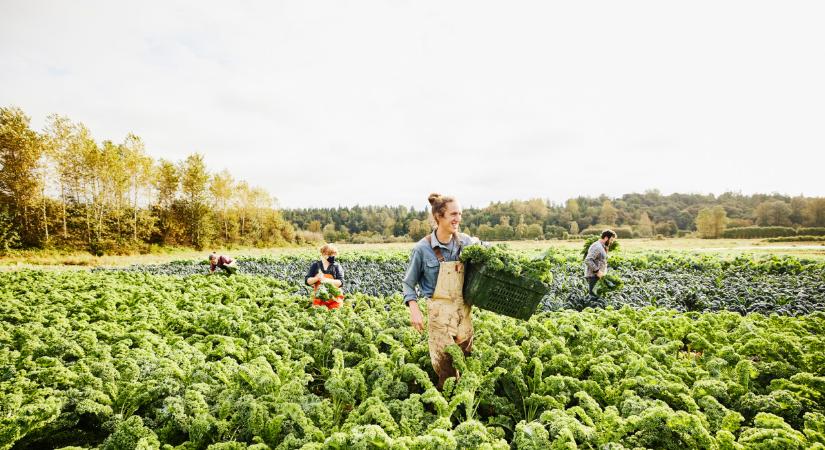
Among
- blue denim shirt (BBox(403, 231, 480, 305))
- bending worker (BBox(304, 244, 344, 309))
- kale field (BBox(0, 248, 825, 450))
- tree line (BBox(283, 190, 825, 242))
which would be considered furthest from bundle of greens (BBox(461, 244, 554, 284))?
tree line (BBox(283, 190, 825, 242))

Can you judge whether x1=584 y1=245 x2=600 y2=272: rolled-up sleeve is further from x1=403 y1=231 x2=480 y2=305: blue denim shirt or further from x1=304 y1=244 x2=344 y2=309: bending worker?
x1=403 y1=231 x2=480 y2=305: blue denim shirt

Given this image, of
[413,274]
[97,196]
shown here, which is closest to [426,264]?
[413,274]

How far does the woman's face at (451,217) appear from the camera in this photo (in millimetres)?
4406

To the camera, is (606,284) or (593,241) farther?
(593,241)

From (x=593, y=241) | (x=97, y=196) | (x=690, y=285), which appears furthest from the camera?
(x=97, y=196)

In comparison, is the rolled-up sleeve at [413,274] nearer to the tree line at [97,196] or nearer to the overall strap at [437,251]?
the overall strap at [437,251]

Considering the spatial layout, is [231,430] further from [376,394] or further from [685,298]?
[685,298]

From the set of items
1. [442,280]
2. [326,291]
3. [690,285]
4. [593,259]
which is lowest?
[690,285]

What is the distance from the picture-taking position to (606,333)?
6367 millimetres

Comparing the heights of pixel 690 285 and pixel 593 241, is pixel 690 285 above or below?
below

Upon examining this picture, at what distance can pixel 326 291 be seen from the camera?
26.9ft

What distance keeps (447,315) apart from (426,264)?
654mm

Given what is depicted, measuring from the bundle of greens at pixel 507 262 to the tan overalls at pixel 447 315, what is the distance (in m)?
0.25

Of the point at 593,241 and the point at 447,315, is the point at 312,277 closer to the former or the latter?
the point at 447,315
